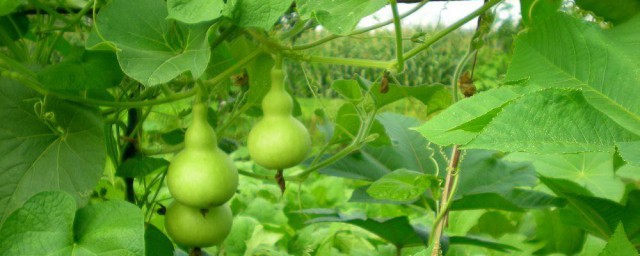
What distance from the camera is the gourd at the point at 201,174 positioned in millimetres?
688

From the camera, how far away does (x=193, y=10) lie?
1.99 ft

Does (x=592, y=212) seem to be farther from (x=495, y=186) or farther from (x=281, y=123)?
(x=281, y=123)

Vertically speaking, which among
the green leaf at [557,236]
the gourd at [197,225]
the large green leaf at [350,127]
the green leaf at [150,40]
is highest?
the green leaf at [150,40]

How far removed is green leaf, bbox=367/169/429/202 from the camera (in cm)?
77

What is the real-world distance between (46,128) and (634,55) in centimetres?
61

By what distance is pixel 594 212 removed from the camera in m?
0.85

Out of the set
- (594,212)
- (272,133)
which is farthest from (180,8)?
(594,212)

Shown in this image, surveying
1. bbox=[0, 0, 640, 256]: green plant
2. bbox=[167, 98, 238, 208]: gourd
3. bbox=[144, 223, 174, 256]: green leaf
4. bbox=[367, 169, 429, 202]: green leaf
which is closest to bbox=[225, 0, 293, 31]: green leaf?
bbox=[0, 0, 640, 256]: green plant

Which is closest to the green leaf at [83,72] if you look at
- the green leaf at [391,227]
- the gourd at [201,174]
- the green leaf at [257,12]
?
the gourd at [201,174]

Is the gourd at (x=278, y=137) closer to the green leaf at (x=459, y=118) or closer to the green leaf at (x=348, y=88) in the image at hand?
the green leaf at (x=348, y=88)

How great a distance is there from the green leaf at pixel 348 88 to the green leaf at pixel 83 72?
265 millimetres

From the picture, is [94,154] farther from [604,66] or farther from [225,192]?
[604,66]

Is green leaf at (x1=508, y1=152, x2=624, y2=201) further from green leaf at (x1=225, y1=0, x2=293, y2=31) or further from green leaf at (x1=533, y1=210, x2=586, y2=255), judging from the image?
green leaf at (x1=225, y1=0, x2=293, y2=31)

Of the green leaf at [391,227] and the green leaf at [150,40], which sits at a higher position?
the green leaf at [150,40]
